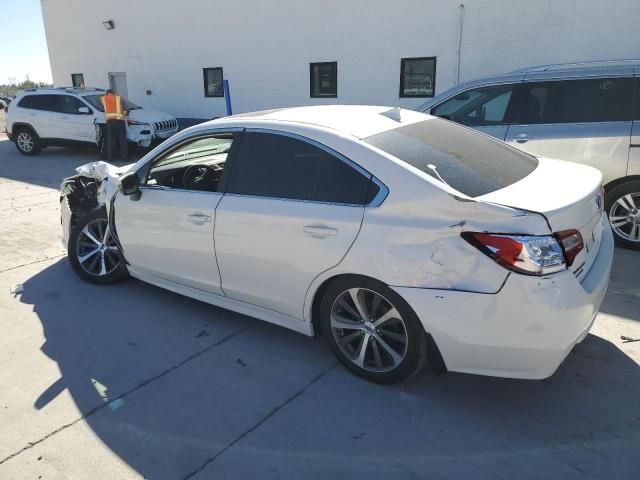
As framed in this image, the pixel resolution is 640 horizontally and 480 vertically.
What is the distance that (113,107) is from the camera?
11.4m

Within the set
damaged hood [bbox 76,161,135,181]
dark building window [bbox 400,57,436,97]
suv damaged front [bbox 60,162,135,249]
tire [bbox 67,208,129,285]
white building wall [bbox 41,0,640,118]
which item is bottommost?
tire [bbox 67,208,129,285]

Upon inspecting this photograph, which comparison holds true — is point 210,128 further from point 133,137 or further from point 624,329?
point 133,137

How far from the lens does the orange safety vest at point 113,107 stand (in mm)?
11375

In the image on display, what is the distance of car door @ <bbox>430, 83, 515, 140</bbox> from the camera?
5570mm

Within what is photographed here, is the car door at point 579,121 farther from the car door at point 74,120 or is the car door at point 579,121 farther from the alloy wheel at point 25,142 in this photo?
the alloy wheel at point 25,142

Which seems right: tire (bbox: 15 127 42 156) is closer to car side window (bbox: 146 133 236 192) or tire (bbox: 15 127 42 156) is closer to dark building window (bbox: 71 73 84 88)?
dark building window (bbox: 71 73 84 88)

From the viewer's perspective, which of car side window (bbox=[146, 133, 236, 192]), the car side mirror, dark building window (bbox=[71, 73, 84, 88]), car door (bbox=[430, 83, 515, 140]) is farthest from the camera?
dark building window (bbox=[71, 73, 84, 88])

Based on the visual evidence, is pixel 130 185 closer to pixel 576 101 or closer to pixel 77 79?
pixel 576 101

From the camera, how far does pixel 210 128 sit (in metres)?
3.69

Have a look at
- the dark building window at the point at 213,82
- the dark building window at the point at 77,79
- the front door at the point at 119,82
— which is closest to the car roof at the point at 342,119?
the dark building window at the point at 213,82

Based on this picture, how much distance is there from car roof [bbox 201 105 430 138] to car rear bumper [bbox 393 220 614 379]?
3.59ft

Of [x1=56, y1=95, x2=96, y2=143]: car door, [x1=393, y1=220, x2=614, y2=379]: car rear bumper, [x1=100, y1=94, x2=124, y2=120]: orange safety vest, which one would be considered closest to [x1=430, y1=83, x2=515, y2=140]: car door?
[x1=393, y1=220, x2=614, y2=379]: car rear bumper

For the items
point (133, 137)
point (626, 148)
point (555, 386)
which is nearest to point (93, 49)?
point (133, 137)

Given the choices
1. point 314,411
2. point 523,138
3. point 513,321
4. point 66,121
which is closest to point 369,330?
point 314,411
